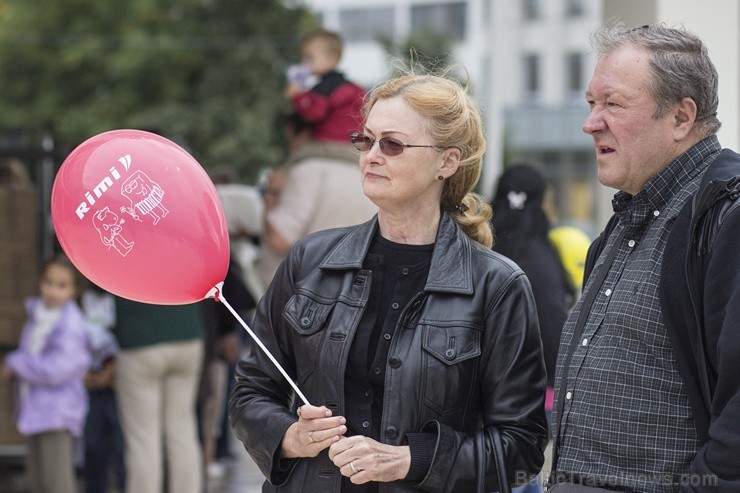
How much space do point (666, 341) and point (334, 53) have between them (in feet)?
12.6

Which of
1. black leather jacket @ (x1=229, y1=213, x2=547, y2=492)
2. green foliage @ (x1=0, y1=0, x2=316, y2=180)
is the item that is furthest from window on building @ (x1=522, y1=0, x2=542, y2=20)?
green foliage @ (x1=0, y1=0, x2=316, y2=180)

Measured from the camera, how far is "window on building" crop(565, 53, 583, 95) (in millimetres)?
31016

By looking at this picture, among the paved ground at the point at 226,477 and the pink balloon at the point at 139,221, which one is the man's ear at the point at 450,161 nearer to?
the pink balloon at the point at 139,221

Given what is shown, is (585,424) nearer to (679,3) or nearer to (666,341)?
(666,341)

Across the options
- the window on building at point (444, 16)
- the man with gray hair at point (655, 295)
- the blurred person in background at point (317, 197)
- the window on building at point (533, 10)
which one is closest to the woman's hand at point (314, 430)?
the man with gray hair at point (655, 295)

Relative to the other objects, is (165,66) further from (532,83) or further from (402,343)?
(402,343)

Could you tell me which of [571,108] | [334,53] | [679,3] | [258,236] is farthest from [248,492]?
[571,108]

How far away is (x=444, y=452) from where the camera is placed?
2967 millimetres

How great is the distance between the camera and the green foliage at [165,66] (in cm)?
2688

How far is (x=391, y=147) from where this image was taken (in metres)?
3.13

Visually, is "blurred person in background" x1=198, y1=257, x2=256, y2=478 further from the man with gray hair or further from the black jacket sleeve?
the black jacket sleeve

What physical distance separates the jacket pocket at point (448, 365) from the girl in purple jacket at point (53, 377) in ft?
12.9

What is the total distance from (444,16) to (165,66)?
20621 mm

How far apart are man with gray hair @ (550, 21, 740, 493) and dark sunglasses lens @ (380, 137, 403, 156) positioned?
0.51 meters
